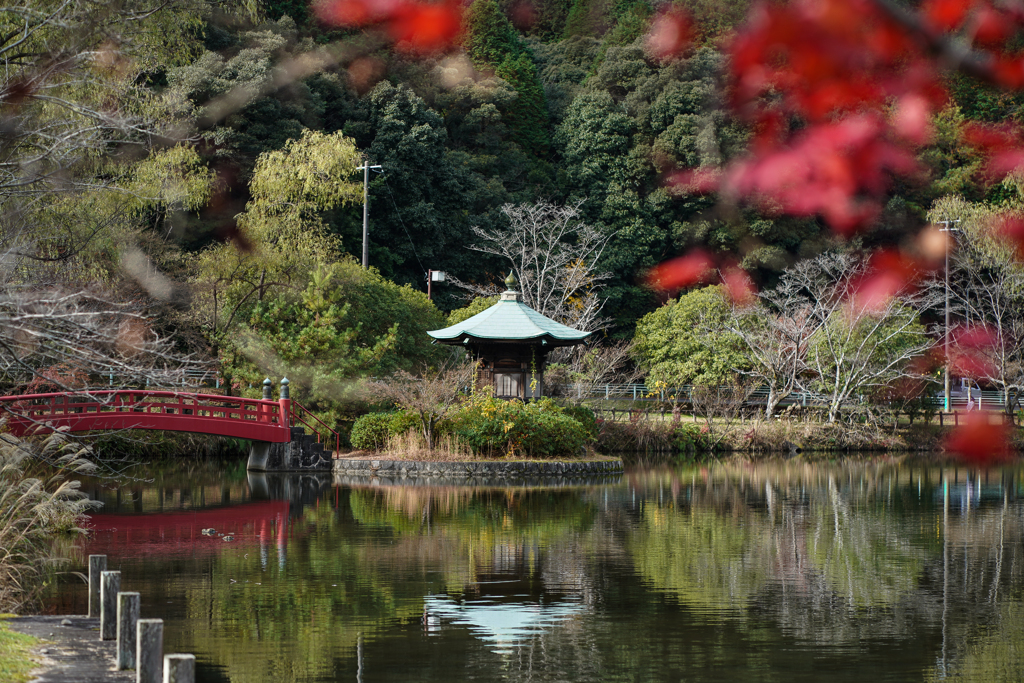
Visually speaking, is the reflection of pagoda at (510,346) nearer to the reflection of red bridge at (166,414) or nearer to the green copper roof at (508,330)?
the green copper roof at (508,330)

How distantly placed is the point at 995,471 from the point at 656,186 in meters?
22.1

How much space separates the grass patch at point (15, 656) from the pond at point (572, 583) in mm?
1252

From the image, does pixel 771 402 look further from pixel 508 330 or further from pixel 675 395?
pixel 508 330

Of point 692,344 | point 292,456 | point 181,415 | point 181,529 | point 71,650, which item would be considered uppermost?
point 692,344

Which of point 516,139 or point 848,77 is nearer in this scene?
point 848,77

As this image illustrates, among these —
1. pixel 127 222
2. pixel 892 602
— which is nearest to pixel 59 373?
pixel 127 222

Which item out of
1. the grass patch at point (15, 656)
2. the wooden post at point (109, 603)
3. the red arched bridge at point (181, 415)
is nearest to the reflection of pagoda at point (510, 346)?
the red arched bridge at point (181, 415)

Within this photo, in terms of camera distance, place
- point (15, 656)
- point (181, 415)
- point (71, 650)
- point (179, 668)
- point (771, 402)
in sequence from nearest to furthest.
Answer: point (179, 668), point (15, 656), point (71, 650), point (181, 415), point (771, 402)

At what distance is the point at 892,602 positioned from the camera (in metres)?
11.3

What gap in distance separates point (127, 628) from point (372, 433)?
19325 mm

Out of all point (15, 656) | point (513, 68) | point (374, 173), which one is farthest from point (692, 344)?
point (15, 656)

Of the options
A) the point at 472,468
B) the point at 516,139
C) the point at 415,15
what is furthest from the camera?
the point at 516,139

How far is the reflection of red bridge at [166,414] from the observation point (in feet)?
73.5

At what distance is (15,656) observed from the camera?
777cm
